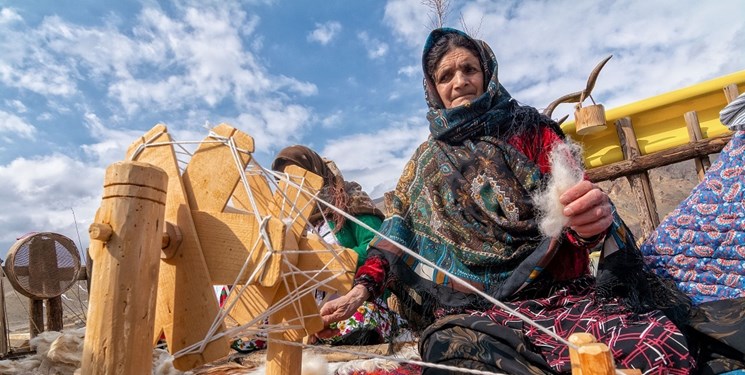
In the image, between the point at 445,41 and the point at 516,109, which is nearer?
the point at 516,109

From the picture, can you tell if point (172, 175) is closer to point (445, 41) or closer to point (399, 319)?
point (399, 319)

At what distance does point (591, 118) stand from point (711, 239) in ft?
11.6

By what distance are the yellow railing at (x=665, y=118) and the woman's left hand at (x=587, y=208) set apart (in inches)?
147

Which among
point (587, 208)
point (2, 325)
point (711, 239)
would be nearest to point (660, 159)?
point (711, 239)

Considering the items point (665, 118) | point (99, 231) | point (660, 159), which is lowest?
point (99, 231)

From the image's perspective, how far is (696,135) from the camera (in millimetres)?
4660

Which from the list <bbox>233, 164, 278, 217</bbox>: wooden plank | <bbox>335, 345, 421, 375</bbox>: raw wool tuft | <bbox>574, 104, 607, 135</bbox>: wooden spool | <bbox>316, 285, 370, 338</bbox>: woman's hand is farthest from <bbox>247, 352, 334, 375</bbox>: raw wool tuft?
<bbox>574, 104, 607, 135</bbox>: wooden spool

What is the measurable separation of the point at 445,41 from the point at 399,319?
139cm

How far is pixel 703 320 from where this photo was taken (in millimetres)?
1638

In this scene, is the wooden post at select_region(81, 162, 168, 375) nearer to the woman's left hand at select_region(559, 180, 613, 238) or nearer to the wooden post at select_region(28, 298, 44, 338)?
the woman's left hand at select_region(559, 180, 613, 238)

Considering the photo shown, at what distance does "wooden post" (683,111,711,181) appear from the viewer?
4.64 meters

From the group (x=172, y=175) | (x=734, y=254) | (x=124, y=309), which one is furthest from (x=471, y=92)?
(x=124, y=309)

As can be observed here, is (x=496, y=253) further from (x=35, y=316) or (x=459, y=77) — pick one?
(x=35, y=316)

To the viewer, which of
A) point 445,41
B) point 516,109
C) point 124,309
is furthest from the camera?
point 445,41
